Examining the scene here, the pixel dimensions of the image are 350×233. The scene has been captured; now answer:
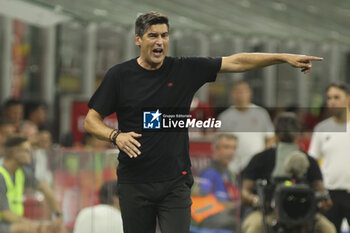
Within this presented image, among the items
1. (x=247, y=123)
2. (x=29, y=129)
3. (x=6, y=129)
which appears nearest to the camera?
(x=247, y=123)

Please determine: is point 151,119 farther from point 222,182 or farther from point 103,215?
point 222,182

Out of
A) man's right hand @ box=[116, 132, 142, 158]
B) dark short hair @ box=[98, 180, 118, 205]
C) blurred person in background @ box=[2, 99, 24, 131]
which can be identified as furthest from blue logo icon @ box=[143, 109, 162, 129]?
blurred person in background @ box=[2, 99, 24, 131]

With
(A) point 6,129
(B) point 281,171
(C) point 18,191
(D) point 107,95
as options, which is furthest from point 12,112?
(D) point 107,95

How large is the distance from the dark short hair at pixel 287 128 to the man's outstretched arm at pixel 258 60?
297cm

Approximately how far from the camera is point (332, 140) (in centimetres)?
801

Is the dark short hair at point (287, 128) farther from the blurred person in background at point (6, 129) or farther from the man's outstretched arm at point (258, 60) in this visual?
the blurred person in background at point (6, 129)

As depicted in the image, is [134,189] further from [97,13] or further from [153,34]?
[97,13]

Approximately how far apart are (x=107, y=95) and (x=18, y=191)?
3.22 meters

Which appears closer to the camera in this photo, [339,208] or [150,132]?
[150,132]

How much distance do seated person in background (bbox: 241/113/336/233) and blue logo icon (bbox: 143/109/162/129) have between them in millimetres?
2991

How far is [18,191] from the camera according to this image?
749 centimetres

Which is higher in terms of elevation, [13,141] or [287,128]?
[287,128]

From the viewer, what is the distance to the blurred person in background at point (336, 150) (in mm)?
7789

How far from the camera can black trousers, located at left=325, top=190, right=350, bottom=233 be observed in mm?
7707
